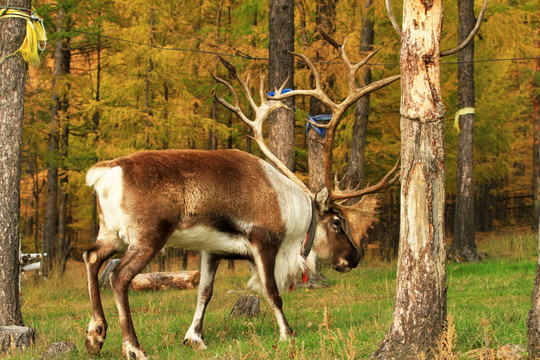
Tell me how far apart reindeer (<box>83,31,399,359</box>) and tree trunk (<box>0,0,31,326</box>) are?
5.46 ft

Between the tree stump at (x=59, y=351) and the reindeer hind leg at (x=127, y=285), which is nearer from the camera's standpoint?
the tree stump at (x=59, y=351)

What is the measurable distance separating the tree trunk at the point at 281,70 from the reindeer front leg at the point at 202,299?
4075 millimetres

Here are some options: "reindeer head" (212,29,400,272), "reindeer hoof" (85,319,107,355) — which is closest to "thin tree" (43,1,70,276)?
"reindeer head" (212,29,400,272)

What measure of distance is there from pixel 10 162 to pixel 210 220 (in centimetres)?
265

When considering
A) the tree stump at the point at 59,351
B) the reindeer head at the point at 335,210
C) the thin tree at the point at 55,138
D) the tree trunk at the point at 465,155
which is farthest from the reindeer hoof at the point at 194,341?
the thin tree at the point at 55,138

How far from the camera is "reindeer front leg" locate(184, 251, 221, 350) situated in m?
6.38

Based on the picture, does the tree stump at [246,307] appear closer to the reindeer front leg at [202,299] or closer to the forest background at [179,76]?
the reindeer front leg at [202,299]

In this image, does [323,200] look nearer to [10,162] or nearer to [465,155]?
[10,162]

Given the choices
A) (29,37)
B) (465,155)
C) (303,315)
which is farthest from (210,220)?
(465,155)

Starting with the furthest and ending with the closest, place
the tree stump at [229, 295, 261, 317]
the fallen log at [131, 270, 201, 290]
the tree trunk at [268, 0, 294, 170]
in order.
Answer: the fallen log at [131, 270, 201, 290] < the tree trunk at [268, 0, 294, 170] < the tree stump at [229, 295, 261, 317]

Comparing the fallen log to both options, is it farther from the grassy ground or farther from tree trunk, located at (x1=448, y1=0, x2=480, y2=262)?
tree trunk, located at (x1=448, y1=0, x2=480, y2=262)

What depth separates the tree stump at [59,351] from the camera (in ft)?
17.6

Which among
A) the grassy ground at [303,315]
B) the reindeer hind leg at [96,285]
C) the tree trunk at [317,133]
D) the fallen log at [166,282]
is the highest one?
the tree trunk at [317,133]

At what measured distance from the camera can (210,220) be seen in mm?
6020
